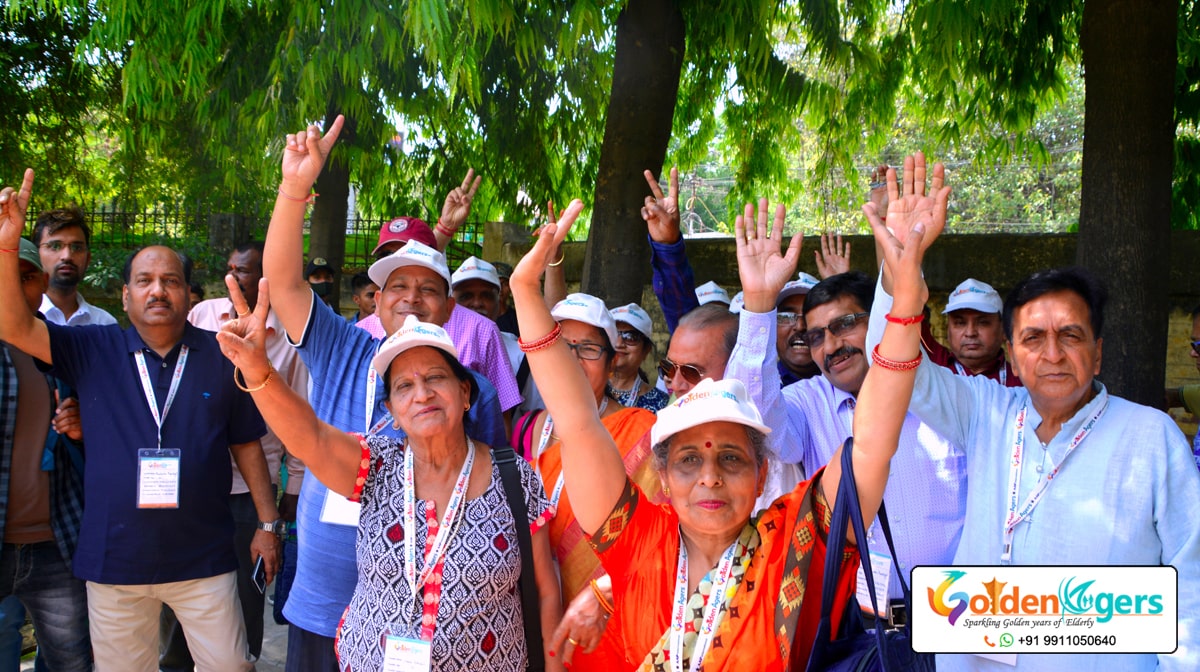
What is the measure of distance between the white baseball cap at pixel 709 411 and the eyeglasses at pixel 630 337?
1.71 metres

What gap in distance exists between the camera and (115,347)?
406cm

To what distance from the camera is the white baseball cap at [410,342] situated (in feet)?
10.2

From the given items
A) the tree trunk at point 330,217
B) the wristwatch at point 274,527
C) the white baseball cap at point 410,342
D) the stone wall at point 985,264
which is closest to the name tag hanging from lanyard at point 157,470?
the wristwatch at point 274,527

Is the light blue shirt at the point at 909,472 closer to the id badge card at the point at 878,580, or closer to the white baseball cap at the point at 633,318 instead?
the id badge card at the point at 878,580

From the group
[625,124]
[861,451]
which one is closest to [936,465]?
[861,451]

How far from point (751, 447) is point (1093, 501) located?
3.19 ft

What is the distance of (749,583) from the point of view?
2.53 metres

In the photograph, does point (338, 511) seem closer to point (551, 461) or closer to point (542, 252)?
point (551, 461)

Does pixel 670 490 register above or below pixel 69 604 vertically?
above

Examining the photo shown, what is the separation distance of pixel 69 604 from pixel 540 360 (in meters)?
2.73

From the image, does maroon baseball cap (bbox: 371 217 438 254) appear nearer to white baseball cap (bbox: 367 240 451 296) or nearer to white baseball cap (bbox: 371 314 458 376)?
white baseball cap (bbox: 367 240 451 296)

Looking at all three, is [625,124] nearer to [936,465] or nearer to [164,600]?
[936,465]

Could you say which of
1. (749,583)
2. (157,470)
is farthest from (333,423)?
(749,583)

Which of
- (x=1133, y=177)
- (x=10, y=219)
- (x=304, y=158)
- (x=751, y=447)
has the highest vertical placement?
(x=1133, y=177)
